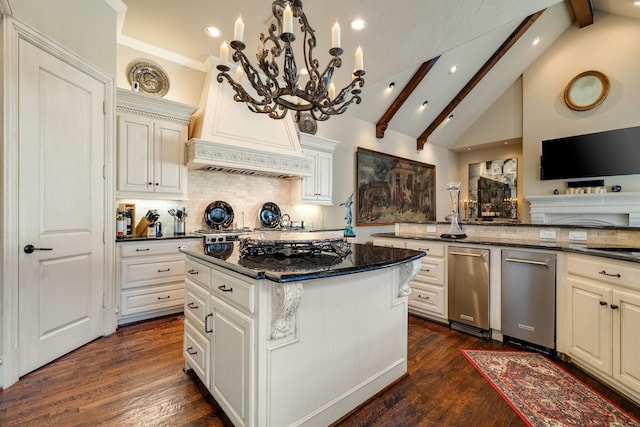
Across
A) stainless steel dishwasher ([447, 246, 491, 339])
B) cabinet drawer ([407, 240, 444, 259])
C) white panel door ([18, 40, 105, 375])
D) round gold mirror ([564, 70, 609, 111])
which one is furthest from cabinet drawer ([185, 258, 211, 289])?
round gold mirror ([564, 70, 609, 111])

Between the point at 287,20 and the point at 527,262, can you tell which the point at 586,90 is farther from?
Result: the point at 287,20

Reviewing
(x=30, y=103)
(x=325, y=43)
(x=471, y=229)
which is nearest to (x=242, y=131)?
(x=325, y=43)

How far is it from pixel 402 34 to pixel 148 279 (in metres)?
4.25

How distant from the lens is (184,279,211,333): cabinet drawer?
180 cm

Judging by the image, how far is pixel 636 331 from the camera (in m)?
1.81

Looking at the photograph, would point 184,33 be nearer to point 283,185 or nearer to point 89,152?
point 89,152

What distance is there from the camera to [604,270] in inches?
79.7

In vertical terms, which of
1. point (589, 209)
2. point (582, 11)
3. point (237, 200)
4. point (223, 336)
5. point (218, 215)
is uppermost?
point (582, 11)

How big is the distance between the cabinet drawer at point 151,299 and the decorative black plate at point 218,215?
41.7 inches

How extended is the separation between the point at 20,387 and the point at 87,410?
2.37ft

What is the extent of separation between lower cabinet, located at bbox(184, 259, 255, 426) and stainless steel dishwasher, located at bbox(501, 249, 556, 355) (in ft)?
8.28

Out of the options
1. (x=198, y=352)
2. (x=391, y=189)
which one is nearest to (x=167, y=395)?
(x=198, y=352)

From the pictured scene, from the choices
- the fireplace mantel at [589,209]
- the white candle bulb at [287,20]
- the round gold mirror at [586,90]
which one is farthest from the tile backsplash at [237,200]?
the round gold mirror at [586,90]

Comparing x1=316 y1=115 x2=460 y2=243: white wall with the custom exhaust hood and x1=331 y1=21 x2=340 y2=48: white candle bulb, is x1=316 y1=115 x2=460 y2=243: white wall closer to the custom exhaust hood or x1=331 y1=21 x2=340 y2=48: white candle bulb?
the custom exhaust hood
